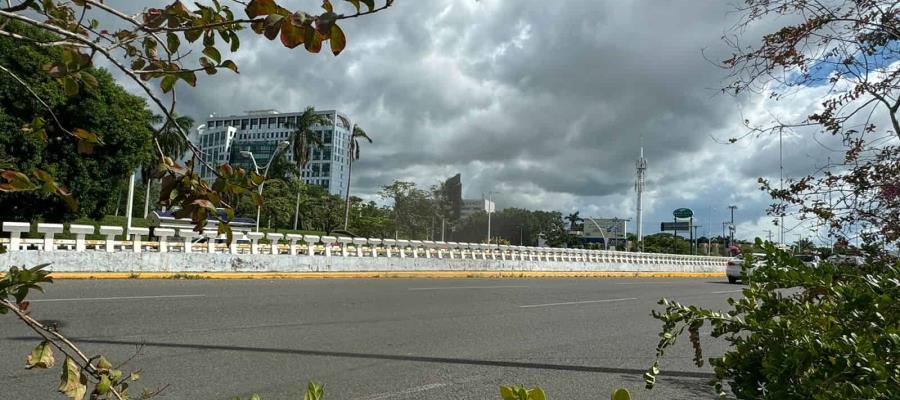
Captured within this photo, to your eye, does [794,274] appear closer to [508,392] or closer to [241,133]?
[508,392]

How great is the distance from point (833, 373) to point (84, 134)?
2.64 m

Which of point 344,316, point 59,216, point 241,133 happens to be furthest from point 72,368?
point 241,133

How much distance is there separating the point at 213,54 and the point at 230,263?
17.2 metres

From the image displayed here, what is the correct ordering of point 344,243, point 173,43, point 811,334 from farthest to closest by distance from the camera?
point 344,243, point 811,334, point 173,43

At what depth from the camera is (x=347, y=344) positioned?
7566 millimetres

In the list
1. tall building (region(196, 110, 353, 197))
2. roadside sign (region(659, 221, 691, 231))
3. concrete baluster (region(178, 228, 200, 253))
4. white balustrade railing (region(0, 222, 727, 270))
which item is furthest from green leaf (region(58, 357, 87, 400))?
tall building (region(196, 110, 353, 197))

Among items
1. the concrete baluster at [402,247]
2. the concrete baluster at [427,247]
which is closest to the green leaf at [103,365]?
the concrete baluster at [402,247]

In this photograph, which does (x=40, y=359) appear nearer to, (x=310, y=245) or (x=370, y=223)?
(x=310, y=245)

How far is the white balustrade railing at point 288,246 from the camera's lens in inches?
607

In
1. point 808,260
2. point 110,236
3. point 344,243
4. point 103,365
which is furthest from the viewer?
point 344,243

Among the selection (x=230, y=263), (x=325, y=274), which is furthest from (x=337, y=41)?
(x=325, y=274)

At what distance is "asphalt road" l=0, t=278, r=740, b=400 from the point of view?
5.56 meters

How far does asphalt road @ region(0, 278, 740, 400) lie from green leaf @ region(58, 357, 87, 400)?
353cm

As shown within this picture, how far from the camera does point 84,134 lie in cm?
181
